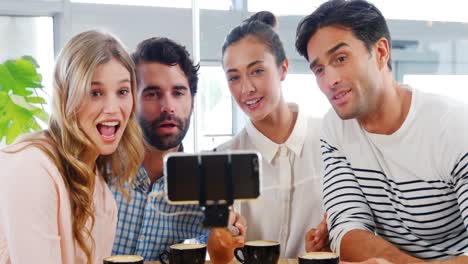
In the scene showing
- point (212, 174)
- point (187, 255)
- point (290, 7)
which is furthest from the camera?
point (290, 7)

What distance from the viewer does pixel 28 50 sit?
13.1 ft

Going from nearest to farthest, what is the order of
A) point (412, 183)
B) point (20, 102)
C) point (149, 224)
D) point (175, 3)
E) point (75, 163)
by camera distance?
1. point (75, 163)
2. point (412, 183)
3. point (149, 224)
4. point (20, 102)
5. point (175, 3)

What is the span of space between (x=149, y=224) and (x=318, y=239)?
515 millimetres

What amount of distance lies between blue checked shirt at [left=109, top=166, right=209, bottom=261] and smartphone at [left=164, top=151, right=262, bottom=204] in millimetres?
1029

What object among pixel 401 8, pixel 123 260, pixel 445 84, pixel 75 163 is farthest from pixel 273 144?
pixel 445 84

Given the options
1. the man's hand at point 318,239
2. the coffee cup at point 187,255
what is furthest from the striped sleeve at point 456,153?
the coffee cup at point 187,255

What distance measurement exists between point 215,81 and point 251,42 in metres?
1.74

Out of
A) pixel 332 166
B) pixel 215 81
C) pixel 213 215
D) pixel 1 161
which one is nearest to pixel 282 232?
pixel 332 166

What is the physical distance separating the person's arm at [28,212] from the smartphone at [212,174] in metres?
0.63

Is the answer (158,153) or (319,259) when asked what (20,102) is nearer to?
(158,153)

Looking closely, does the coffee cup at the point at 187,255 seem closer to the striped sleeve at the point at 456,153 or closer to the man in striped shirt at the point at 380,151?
the man in striped shirt at the point at 380,151

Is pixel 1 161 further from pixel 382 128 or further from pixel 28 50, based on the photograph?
pixel 28 50

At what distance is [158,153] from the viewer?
2195 millimetres

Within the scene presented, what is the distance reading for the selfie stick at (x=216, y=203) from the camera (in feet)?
Result: 3.43
